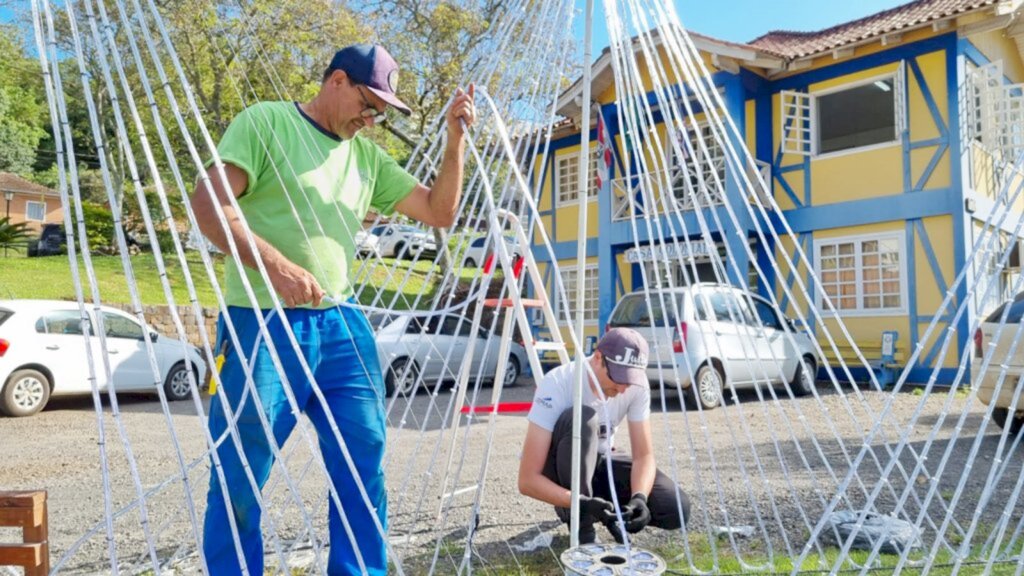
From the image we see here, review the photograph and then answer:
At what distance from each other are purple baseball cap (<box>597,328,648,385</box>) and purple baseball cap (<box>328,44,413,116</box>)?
106 centimetres

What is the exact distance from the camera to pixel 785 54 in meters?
9.76

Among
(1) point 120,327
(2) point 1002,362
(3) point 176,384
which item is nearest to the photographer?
(2) point 1002,362

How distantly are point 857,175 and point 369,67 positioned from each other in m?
8.64

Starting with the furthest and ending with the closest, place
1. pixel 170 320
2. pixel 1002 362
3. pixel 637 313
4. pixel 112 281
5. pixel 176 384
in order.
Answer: pixel 112 281, pixel 170 320, pixel 176 384, pixel 637 313, pixel 1002 362

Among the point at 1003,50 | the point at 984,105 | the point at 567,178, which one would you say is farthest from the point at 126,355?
the point at 1003,50

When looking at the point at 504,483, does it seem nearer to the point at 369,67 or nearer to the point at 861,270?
the point at 369,67

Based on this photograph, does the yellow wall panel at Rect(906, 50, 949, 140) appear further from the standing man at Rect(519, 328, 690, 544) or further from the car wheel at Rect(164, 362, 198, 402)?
the car wheel at Rect(164, 362, 198, 402)

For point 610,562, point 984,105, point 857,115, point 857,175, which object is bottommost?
point 610,562

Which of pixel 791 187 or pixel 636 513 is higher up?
pixel 791 187

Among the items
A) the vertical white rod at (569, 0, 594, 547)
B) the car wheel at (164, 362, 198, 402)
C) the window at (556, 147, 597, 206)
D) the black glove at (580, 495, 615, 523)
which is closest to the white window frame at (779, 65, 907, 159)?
the window at (556, 147, 597, 206)

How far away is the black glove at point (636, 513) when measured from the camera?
2.42 m

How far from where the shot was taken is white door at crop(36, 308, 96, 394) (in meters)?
6.85

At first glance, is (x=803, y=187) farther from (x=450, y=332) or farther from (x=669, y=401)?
(x=450, y=332)

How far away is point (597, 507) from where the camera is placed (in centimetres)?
227
